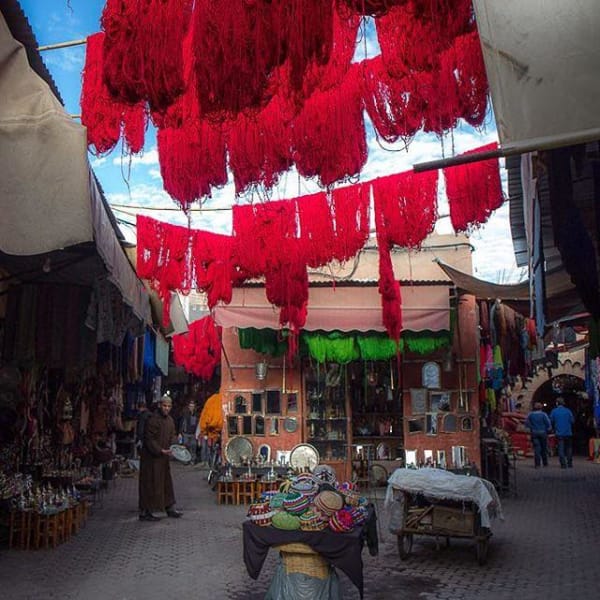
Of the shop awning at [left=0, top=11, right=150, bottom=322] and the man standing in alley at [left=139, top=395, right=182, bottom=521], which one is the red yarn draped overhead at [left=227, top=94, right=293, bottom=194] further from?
the man standing in alley at [left=139, top=395, right=182, bottom=521]

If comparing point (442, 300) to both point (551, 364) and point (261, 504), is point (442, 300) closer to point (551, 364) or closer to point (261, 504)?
point (261, 504)

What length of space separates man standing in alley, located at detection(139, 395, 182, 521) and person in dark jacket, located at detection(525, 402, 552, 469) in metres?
10.8

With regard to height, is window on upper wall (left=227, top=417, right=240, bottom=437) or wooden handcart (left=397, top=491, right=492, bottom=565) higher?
window on upper wall (left=227, top=417, right=240, bottom=437)

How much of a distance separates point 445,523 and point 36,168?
5.43 meters

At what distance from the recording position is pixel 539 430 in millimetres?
17594

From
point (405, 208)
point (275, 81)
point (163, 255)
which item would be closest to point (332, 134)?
point (275, 81)

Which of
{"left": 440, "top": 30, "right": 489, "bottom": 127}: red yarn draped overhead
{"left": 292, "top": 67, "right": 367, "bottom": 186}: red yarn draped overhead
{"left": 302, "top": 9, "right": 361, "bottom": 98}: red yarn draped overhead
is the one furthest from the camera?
{"left": 292, "top": 67, "right": 367, "bottom": 186}: red yarn draped overhead

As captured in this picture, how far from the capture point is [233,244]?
9148 millimetres

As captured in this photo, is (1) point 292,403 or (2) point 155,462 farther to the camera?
(1) point 292,403

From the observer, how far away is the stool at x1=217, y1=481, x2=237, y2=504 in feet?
37.8

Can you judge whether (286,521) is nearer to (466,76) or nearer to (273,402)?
(466,76)

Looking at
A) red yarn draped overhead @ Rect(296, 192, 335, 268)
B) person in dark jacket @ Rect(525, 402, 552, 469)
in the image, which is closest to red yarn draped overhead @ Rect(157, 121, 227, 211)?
red yarn draped overhead @ Rect(296, 192, 335, 268)

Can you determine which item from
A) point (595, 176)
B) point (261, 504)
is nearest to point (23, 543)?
point (261, 504)

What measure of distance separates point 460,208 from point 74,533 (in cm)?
644
